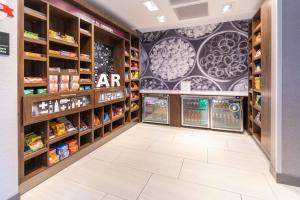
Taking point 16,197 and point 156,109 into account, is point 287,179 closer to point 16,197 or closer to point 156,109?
point 16,197

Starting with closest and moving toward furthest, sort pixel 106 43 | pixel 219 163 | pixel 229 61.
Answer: pixel 219 163 < pixel 106 43 < pixel 229 61

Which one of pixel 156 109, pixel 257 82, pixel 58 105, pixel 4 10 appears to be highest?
pixel 4 10

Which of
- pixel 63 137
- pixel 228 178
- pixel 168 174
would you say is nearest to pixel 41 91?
pixel 63 137

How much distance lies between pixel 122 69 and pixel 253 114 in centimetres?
295

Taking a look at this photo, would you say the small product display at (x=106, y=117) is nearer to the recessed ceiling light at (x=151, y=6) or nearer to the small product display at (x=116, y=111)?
the small product display at (x=116, y=111)

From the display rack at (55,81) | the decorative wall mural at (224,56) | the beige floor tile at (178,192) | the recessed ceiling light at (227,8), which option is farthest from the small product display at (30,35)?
the decorative wall mural at (224,56)

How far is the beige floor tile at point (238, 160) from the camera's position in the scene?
2.13 meters

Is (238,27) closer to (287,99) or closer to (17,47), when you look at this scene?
(287,99)

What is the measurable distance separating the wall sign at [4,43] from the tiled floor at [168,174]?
4.60 feet

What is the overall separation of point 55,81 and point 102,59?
5.17 ft

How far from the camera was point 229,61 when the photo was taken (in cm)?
380

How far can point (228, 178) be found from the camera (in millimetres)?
1887

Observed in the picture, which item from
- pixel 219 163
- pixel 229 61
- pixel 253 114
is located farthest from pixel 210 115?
pixel 219 163

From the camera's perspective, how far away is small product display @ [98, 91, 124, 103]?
9.34 ft
